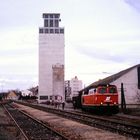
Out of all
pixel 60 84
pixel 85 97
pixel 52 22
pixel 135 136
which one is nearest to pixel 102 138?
pixel 135 136

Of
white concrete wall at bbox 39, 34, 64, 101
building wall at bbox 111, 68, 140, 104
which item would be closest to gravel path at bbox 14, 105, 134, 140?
building wall at bbox 111, 68, 140, 104

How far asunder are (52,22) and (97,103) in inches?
5921

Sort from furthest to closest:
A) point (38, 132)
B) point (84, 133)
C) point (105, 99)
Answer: point (105, 99) → point (38, 132) → point (84, 133)

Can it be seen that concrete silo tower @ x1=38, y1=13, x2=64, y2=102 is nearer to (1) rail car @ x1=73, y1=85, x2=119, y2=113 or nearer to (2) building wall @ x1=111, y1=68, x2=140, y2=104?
(2) building wall @ x1=111, y1=68, x2=140, y2=104

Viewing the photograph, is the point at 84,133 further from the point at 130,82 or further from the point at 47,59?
the point at 47,59

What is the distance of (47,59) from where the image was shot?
170 metres

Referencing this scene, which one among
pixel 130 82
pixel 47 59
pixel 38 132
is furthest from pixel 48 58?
pixel 38 132

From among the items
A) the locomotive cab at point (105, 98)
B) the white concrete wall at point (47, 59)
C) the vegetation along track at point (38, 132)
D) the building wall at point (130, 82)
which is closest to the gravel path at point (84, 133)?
the vegetation along track at point (38, 132)

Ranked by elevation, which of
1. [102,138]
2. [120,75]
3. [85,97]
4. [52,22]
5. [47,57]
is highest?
[52,22]

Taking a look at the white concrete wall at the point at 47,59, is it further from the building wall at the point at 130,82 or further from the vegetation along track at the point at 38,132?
the vegetation along track at the point at 38,132

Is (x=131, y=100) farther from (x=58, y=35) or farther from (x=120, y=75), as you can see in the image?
(x=58, y=35)

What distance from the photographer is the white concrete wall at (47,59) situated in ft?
553

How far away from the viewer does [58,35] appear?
176 m

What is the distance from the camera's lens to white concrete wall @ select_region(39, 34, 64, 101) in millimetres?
168500
